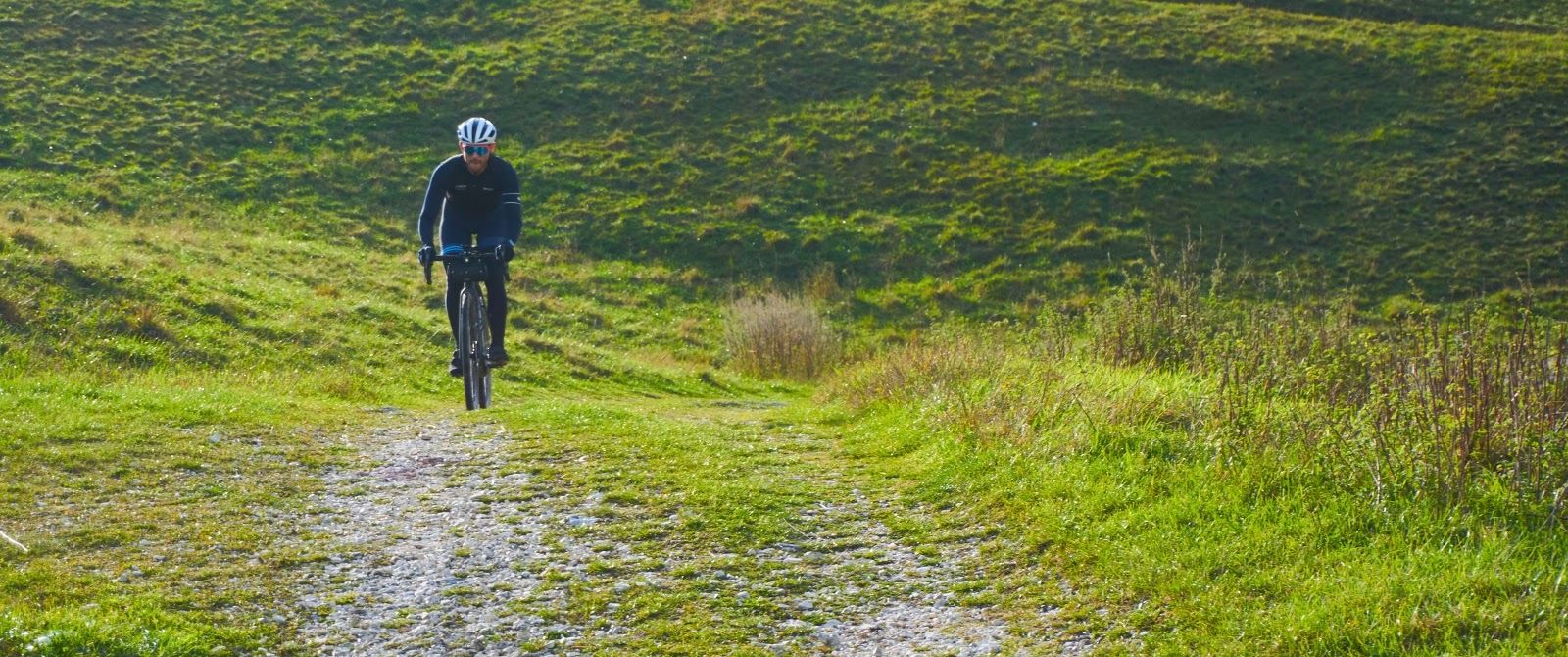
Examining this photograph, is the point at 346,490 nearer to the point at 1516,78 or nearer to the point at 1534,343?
the point at 1534,343

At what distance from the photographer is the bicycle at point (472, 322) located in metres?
12.2

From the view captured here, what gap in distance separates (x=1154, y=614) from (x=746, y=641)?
1.73 metres

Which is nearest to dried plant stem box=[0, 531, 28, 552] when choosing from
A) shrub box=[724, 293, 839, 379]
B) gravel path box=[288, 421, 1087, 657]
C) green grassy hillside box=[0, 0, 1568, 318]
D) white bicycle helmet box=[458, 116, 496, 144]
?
gravel path box=[288, 421, 1087, 657]

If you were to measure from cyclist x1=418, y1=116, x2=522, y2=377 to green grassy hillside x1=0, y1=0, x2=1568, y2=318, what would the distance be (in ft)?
58.3

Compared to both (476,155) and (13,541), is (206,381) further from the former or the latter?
(13,541)

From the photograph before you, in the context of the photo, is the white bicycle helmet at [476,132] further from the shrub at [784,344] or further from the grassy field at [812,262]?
the shrub at [784,344]

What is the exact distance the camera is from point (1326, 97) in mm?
39062

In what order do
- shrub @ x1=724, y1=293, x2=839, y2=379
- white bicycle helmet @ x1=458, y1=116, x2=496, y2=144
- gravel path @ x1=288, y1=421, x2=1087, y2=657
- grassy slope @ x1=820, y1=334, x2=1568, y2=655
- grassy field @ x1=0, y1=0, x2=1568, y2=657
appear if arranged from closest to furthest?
1. grassy slope @ x1=820, y1=334, x2=1568, y2=655
2. gravel path @ x1=288, y1=421, x2=1087, y2=657
3. grassy field @ x1=0, y1=0, x2=1568, y2=657
4. white bicycle helmet @ x1=458, y1=116, x2=496, y2=144
5. shrub @ x1=724, y1=293, x2=839, y2=379

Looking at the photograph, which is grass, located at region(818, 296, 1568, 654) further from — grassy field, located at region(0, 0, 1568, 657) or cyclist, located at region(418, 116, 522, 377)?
cyclist, located at region(418, 116, 522, 377)

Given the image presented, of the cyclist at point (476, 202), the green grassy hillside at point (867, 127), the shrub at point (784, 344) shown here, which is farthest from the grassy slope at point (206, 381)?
the green grassy hillside at point (867, 127)

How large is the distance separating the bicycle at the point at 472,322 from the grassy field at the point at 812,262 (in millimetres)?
910

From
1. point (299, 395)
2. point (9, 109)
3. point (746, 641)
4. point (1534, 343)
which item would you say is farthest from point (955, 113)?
point (746, 641)

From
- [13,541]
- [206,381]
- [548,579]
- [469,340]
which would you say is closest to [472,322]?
[469,340]

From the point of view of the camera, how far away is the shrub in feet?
70.9
